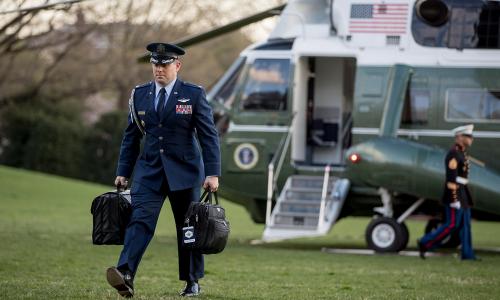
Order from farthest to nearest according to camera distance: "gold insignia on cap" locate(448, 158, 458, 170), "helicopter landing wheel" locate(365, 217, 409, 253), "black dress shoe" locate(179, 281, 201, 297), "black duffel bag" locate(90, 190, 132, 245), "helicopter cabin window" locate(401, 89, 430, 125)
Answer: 1. "helicopter cabin window" locate(401, 89, 430, 125)
2. "helicopter landing wheel" locate(365, 217, 409, 253)
3. "gold insignia on cap" locate(448, 158, 458, 170)
4. "black dress shoe" locate(179, 281, 201, 297)
5. "black duffel bag" locate(90, 190, 132, 245)

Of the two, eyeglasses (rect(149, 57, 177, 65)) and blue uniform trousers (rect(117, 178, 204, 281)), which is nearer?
blue uniform trousers (rect(117, 178, 204, 281))

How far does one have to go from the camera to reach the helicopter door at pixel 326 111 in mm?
17766

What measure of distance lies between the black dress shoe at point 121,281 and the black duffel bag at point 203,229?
0.52 m

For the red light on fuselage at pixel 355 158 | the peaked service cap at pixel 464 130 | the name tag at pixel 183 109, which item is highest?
the name tag at pixel 183 109

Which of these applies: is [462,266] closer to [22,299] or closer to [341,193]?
[341,193]


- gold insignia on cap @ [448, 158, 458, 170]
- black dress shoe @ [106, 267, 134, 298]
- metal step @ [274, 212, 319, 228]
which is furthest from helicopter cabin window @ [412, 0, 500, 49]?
black dress shoe @ [106, 267, 134, 298]

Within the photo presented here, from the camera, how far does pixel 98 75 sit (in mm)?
40719

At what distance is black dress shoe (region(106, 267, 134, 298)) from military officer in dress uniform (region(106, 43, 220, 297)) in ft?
1.07

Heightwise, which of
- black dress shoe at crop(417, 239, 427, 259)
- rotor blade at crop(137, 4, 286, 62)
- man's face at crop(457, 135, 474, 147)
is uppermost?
rotor blade at crop(137, 4, 286, 62)

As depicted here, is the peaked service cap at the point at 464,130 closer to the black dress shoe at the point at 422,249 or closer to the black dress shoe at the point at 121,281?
the black dress shoe at the point at 422,249

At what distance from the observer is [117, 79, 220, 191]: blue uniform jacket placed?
9.41 meters

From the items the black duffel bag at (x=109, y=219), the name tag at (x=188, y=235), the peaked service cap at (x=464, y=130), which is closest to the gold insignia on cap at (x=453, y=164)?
the peaked service cap at (x=464, y=130)

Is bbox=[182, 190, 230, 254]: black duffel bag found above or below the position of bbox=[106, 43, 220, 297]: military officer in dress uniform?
below

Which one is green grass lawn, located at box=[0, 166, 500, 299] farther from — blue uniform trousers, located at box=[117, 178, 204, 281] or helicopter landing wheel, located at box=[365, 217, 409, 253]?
helicopter landing wheel, located at box=[365, 217, 409, 253]
